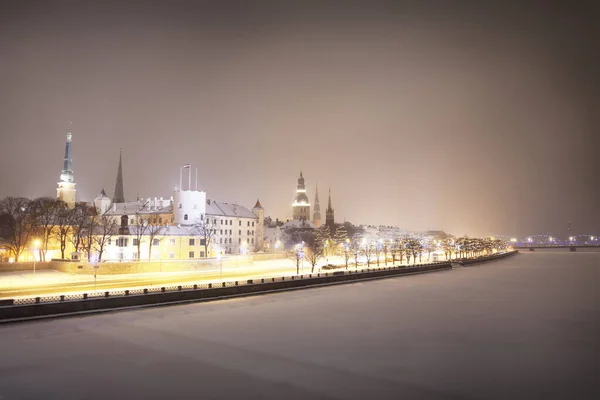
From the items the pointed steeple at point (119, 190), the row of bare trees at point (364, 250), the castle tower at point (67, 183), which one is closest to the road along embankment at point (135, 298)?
the row of bare trees at point (364, 250)

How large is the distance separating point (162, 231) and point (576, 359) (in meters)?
64.5

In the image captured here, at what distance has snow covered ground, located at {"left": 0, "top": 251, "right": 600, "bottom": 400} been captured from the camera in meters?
18.6

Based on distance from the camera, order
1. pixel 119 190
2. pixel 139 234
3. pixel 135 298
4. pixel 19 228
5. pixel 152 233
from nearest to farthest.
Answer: pixel 135 298 < pixel 152 233 < pixel 19 228 < pixel 139 234 < pixel 119 190

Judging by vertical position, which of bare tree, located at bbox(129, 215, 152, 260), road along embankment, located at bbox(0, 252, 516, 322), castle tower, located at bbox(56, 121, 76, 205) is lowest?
road along embankment, located at bbox(0, 252, 516, 322)

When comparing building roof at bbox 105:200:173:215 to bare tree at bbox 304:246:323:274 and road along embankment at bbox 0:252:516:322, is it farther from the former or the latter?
road along embankment at bbox 0:252:516:322

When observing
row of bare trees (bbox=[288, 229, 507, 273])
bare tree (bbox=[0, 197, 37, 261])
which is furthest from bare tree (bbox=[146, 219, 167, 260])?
row of bare trees (bbox=[288, 229, 507, 273])

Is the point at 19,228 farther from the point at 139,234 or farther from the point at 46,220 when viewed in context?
the point at 139,234

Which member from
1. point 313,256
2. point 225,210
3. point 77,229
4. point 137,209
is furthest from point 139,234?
point 225,210

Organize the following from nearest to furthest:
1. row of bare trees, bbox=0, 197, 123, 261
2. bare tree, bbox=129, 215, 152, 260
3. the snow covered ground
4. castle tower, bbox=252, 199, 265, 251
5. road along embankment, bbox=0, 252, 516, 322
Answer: the snow covered ground → road along embankment, bbox=0, 252, 516, 322 → row of bare trees, bbox=0, 197, 123, 261 → bare tree, bbox=129, 215, 152, 260 → castle tower, bbox=252, 199, 265, 251

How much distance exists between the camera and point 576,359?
23.8 metres

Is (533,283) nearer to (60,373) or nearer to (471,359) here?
(471,359)

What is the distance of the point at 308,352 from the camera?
2458 cm

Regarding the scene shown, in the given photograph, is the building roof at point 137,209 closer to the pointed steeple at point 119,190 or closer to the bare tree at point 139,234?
the bare tree at point 139,234

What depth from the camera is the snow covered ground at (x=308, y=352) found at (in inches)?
733
